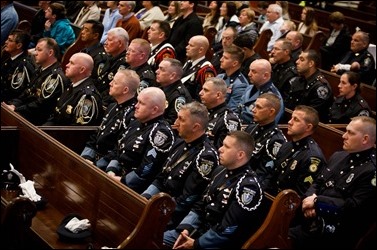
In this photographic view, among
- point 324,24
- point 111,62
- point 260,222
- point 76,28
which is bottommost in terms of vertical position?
point 324,24

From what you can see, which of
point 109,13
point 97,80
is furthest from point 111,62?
point 109,13

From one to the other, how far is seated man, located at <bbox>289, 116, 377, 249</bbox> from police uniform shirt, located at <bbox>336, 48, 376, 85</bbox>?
150 inches

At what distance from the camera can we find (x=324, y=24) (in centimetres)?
1195

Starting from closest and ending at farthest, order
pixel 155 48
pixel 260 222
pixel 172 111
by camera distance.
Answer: pixel 260 222 → pixel 172 111 → pixel 155 48

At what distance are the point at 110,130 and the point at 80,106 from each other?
491mm

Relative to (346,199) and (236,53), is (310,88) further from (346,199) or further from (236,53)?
(346,199)

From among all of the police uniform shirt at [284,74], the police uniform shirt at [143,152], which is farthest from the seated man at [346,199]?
the police uniform shirt at [284,74]

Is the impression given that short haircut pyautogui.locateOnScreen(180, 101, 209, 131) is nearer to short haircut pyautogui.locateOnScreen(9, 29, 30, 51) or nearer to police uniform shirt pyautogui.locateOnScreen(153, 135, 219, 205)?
police uniform shirt pyautogui.locateOnScreen(153, 135, 219, 205)

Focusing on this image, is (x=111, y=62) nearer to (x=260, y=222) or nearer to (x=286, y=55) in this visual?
(x=286, y=55)

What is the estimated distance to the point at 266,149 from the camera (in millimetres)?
5250

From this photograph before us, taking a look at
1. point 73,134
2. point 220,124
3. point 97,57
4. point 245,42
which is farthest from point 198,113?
point 97,57

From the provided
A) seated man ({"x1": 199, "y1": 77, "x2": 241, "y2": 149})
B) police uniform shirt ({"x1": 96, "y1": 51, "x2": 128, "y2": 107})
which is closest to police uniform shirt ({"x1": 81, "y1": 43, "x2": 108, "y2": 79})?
police uniform shirt ({"x1": 96, "y1": 51, "x2": 128, "y2": 107})

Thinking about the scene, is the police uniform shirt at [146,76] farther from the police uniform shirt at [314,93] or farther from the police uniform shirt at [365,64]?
the police uniform shirt at [365,64]

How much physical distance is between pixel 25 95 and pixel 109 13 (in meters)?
2.89
